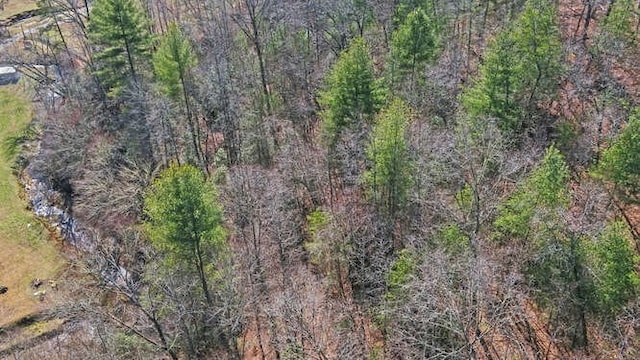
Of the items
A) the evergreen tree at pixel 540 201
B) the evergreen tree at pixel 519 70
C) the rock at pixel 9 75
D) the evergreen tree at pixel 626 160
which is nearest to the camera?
the evergreen tree at pixel 540 201

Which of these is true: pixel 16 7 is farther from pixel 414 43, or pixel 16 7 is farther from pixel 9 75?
pixel 414 43

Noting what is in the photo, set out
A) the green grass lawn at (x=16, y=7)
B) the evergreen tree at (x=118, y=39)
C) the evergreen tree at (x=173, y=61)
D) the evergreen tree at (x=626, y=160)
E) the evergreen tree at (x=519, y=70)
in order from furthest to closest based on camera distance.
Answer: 1. the green grass lawn at (x=16, y=7)
2. the evergreen tree at (x=118, y=39)
3. the evergreen tree at (x=173, y=61)
4. the evergreen tree at (x=519, y=70)
5. the evergreen tree at (x=626, y=160)

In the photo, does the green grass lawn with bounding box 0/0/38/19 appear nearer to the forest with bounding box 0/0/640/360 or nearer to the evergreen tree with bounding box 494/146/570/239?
the forest with bounding box 0/0/640/360

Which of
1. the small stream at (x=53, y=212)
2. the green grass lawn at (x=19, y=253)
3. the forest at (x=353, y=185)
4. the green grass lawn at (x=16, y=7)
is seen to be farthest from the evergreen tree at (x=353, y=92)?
the green grass lawn at (x=16, y=7)

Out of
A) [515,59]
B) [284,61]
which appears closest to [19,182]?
[284,61]

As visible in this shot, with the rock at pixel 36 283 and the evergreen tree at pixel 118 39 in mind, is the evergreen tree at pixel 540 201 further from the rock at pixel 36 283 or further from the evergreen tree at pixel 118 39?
the rock at pixel 36 283

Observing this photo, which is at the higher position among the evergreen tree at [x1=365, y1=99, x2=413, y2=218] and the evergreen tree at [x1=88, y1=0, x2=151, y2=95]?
the evergreen tree at [x1=88, y1=0, x2=151, y2=95]

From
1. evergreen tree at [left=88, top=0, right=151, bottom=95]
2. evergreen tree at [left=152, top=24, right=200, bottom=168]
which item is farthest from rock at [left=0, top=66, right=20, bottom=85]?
evergreen tree at [left=152, top=24, right=200, bottom=168]
